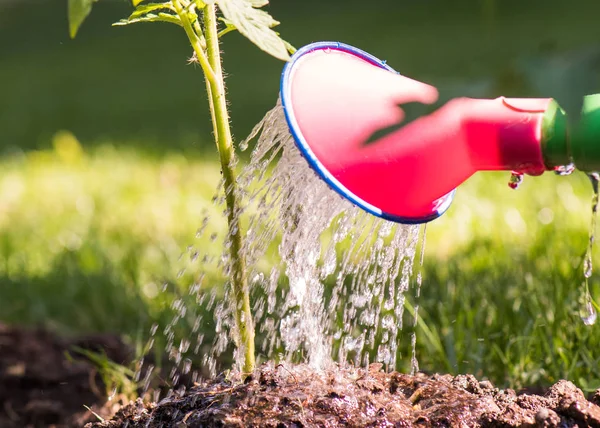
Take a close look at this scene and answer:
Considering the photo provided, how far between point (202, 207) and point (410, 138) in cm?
238

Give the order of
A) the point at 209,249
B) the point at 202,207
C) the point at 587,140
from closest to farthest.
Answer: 1. the point at 587,140
2. the point at 209,249
3. the point at 202,207

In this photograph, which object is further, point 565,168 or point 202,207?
point 202,207

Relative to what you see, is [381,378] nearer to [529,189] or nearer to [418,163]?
[418,163]

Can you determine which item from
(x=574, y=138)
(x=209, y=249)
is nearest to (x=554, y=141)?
(x=574, y=138)

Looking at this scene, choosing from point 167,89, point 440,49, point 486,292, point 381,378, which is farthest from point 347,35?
point 381,378

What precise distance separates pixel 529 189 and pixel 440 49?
15.0ft

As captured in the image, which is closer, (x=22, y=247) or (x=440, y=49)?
(x=22, y=247)

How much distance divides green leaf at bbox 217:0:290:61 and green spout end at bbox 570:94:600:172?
0.40 metres

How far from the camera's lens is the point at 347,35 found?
30.0 feet

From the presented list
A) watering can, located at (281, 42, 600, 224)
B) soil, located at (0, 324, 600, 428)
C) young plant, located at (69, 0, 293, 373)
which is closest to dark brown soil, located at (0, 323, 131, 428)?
soil, located at (0, 324, 600, 428)

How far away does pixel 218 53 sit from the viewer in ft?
4.45

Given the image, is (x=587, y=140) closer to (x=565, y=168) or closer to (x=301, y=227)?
(x=565, y=168)

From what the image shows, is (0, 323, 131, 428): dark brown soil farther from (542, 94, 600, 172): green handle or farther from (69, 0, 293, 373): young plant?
(542, 94, 600, 172): green handle

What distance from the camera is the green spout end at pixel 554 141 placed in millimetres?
1156
